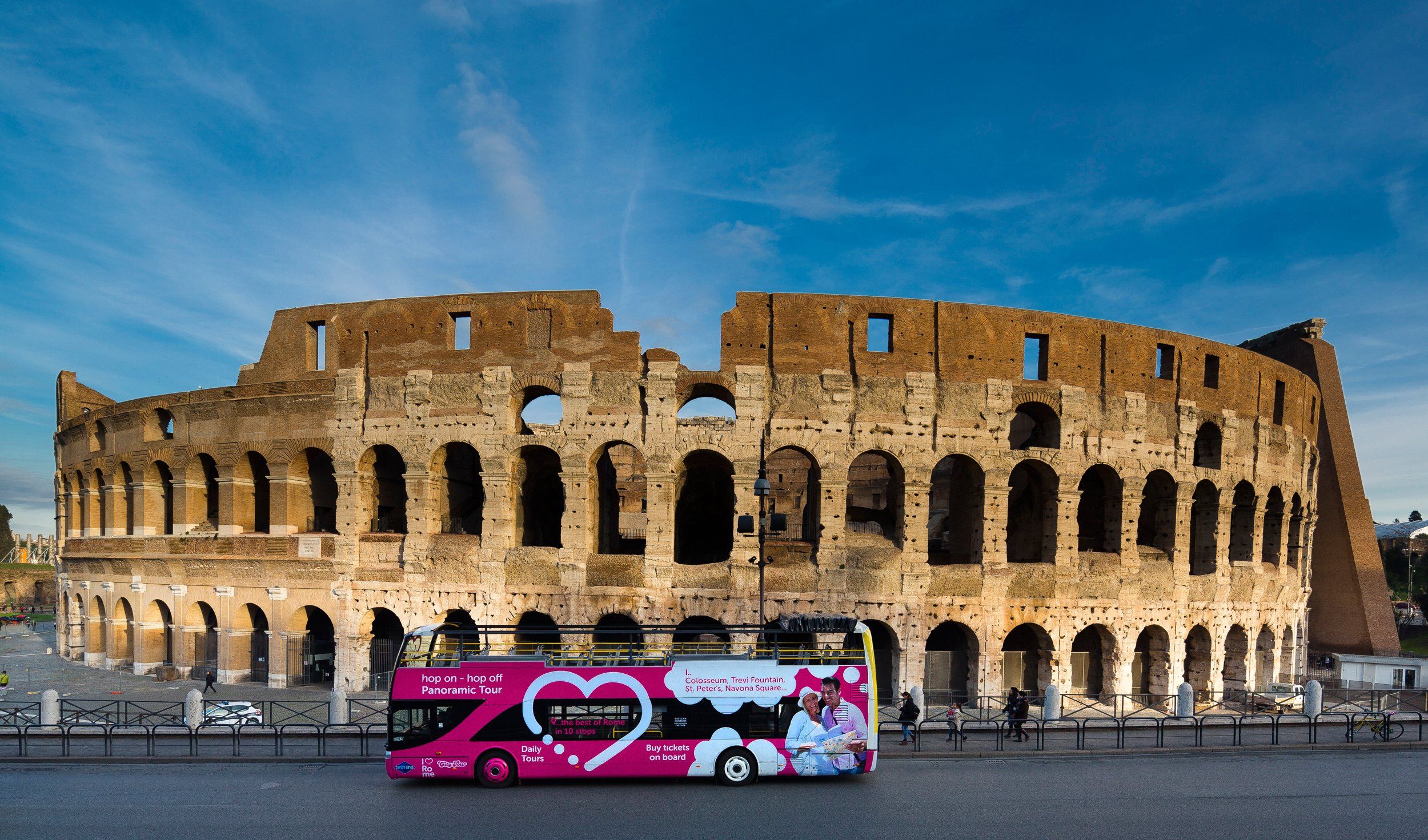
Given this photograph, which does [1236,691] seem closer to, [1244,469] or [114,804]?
[1244,469]

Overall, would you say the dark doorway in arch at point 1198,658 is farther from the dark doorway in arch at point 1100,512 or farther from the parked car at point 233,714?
the parked car at point 233,714

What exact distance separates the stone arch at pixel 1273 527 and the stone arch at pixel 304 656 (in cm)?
3240

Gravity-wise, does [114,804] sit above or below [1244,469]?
below

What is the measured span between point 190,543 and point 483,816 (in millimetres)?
20085

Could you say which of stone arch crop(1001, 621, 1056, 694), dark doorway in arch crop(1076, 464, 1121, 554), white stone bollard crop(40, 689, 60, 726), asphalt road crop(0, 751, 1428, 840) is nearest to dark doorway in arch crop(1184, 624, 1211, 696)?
dark doorway in arch crop(1076, 464, 1121, 554)

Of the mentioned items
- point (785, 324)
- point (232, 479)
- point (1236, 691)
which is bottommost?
point (1236, 691)

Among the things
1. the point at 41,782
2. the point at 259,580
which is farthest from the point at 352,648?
the point at 41,782

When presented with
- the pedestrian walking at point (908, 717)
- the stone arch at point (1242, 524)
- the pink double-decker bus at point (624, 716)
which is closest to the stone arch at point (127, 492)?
the pink double-decker bus at point (624, 716)

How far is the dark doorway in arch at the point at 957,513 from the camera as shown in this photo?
870 inches

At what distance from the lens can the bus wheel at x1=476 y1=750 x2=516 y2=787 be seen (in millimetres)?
11594

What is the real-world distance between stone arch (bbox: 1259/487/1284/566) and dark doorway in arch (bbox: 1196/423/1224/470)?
12.4 feet

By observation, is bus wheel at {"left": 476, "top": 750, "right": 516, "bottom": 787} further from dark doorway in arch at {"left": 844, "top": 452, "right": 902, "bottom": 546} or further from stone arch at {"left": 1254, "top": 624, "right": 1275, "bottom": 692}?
stone arch at {"left": 1254, "top": 624, "right": 1275, "bottom": 692}

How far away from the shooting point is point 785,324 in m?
21.6

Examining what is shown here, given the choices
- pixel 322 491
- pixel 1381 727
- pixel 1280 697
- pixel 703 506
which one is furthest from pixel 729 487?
pixel 1280 697
